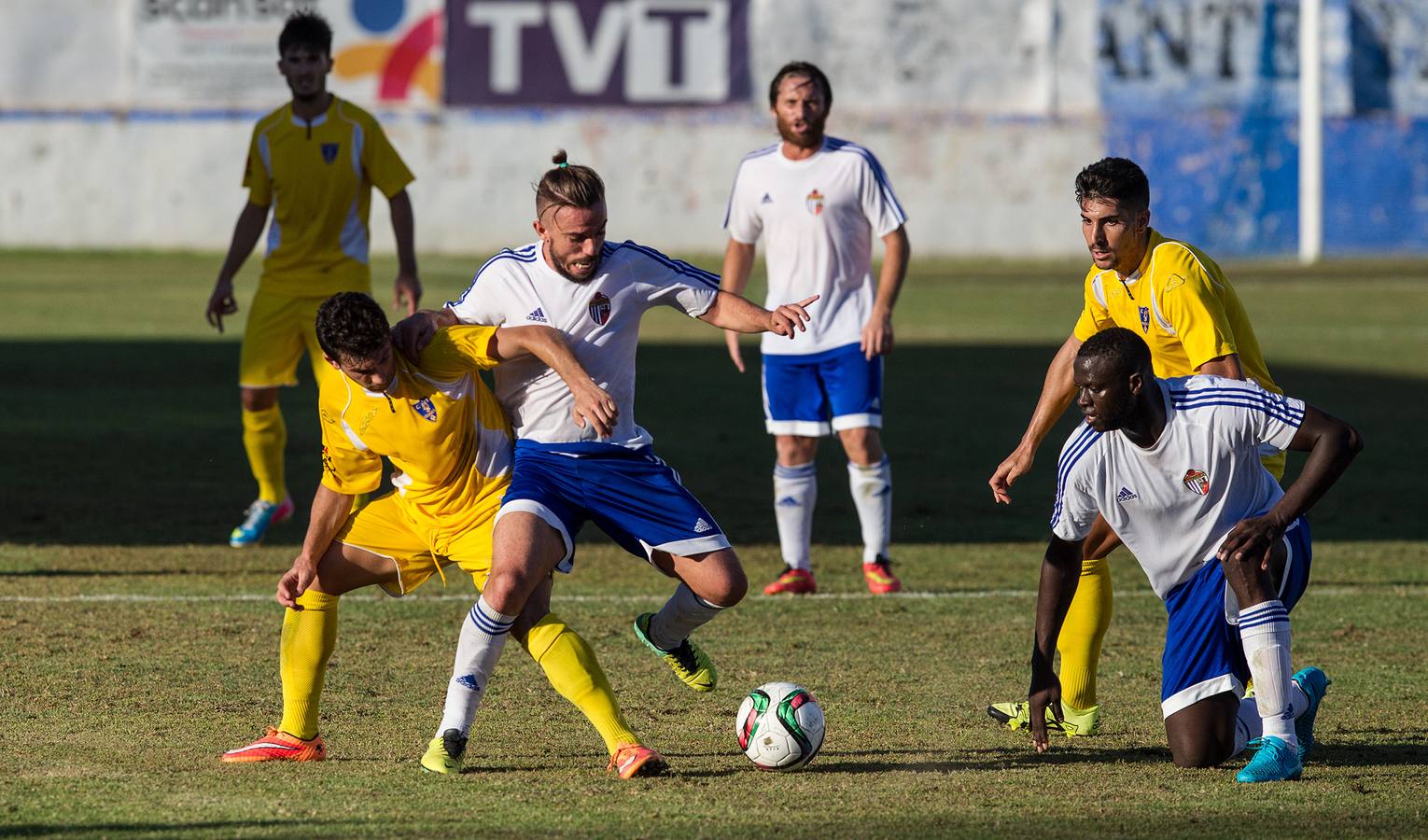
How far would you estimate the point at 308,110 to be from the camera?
987cm

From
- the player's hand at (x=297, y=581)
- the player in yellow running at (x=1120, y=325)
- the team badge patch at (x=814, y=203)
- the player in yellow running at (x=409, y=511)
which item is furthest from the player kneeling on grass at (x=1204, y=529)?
the team badge patch at (x=814, y=203)

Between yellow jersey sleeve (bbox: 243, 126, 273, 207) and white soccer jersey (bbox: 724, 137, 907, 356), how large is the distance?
2578 millimetres

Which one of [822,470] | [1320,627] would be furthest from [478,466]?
[822,470]

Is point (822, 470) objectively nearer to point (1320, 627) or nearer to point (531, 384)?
point (1320, 627)

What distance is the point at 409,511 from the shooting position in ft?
19.5

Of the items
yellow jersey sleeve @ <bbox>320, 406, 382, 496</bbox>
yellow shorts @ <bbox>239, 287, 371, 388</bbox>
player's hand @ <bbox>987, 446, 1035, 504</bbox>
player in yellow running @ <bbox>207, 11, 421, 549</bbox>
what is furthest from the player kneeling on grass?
yellow shorts @ <bbox>239, 287, 371, 388</bbox>

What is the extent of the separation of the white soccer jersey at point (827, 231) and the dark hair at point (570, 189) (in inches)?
124

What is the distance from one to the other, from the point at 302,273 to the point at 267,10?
25.6 m

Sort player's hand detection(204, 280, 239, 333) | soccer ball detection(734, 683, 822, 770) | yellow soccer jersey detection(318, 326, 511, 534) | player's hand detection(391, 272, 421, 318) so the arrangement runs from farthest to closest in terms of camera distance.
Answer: player's hand detection(204, 280, 239, 333)
player's hand detection(391, 272, 421, 318)
yellow soccer jersey detection(318, 326, 511, 534)
soccer ball detection(734, 683, 822, 770)

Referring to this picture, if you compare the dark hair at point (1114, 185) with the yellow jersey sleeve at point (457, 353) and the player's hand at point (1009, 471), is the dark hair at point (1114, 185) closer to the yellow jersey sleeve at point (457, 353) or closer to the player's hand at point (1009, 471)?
the player's hand at point (1009, 471)

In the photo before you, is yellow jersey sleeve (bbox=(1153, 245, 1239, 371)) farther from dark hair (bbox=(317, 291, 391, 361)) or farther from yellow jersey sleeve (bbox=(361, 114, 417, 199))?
yellow jersey sleeve (bbox=(361, 114, 417, 199))

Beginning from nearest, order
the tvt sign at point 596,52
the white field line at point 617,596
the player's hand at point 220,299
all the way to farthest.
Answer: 1. the white field line at point 617,596
2. the player's hand at point 220,299
3. the tvt sign at point 596,52

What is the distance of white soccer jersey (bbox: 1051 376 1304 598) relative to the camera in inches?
223

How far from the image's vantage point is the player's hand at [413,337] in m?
5.82
